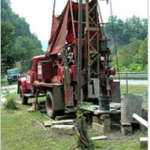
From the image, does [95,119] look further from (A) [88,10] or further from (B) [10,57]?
(B) [10,57]

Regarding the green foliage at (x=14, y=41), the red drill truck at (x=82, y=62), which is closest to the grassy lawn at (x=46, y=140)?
the red drill truck at (x=82, y=62)

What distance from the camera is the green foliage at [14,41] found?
38125mm

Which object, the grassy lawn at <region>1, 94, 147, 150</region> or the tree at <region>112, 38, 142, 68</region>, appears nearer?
the grassy lawn at <region>1, 94, 147, 150</region>

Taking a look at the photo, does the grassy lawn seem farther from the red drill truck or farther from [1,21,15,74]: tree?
[1,21,15,74]: tree

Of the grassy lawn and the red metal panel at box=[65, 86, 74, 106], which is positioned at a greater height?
the red metal panel at box=[65, 86, 74, 106]

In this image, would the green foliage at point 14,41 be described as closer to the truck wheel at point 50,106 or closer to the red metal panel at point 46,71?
the red metal panel at point 46,71

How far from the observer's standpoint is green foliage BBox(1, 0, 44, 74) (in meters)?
38.1

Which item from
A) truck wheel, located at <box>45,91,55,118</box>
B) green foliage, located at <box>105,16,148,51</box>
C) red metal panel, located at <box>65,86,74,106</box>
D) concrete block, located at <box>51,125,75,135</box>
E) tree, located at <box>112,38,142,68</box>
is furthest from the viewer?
green foliage, located at <box>105,16,148,51</box>

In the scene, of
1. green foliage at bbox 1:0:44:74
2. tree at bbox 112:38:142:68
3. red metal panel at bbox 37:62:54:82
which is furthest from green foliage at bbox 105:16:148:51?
red metal panel at bbox 37:62:54:82

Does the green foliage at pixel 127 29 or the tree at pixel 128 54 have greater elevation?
the green foliage at pixel 127 29

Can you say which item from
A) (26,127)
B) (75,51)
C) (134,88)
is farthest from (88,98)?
(134,88)

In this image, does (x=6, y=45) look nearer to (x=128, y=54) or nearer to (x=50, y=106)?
(x=128, y=54)

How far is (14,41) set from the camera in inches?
3310

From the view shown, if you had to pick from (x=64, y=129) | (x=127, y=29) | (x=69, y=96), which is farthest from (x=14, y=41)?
(x=64, y=129)
